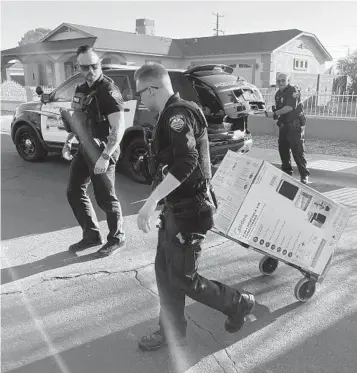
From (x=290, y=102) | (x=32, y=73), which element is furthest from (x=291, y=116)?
(x=32, y=73)

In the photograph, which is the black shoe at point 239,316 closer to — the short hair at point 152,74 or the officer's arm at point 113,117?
the short hair at point 152,74

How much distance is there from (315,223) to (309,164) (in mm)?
5061

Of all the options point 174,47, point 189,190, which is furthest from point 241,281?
point 174,47

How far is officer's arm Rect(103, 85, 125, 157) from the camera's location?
374 cm

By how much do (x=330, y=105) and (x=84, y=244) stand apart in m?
8.96

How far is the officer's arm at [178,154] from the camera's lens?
222cm

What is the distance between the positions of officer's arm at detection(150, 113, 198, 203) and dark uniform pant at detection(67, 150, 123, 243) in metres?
1.89

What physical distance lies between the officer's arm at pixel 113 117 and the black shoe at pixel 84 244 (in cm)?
111

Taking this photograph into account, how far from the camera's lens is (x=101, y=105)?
3.79 metres

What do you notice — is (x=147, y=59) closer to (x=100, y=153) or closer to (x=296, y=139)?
(x=296, y=139)

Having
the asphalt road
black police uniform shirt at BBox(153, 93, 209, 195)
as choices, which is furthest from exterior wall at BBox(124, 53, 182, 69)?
black police uniform shirt at BBox(153, 93, 209, 195)

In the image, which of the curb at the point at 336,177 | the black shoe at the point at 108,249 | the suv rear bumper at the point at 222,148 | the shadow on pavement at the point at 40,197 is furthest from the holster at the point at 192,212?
the curb at the point at 336,177

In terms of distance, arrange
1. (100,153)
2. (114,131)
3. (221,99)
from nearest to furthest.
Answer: (114,131)
(100,153)
(221,99)

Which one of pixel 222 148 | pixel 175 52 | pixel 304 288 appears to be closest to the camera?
pixel 304 288
